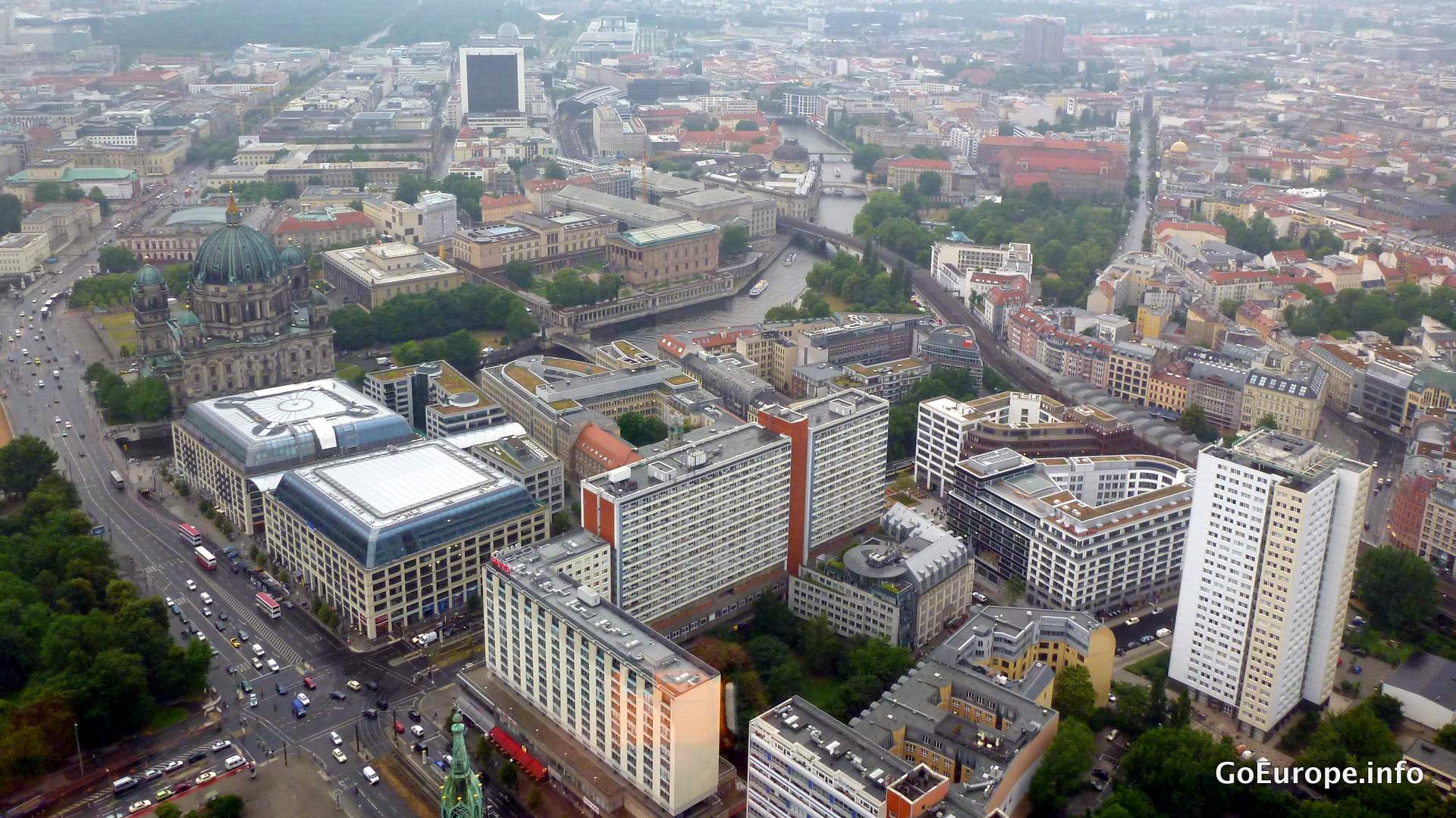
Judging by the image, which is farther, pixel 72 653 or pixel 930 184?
pixel 930 184

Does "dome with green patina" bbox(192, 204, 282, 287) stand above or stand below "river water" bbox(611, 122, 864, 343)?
above

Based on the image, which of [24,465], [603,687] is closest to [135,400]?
[24,465]

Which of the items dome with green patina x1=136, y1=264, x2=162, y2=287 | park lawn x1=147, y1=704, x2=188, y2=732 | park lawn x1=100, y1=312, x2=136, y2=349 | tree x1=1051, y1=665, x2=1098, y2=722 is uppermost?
dome with green patina x1=136, y1=264, x2=162, y2=287

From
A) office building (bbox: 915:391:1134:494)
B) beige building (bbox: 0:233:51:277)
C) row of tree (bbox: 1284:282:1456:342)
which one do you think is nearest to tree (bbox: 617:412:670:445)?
office building (bbox: 915:391:1134:494)

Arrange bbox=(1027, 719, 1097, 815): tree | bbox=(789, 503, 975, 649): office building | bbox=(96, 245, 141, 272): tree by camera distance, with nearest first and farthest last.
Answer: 1. bbox=(1027, 719, 1097, 815): tree
2. bbox=(789, 503, 975, 649): office building
3. bbox=(96, 245, 141, 272): tree

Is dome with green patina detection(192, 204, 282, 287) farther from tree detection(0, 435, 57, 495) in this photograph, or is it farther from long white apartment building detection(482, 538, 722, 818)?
long white apartment building detection(482, 538, 722, 818)

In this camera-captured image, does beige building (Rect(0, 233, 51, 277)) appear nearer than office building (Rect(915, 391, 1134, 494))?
No

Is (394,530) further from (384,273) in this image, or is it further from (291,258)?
(384,273)

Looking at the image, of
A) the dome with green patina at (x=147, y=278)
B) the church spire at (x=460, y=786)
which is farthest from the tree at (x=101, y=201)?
the church spire at (x=460, y=786)
